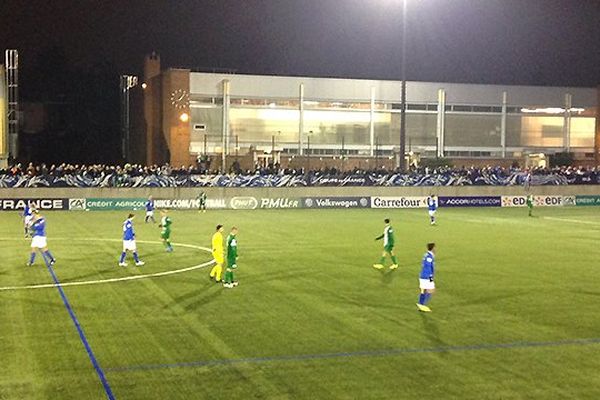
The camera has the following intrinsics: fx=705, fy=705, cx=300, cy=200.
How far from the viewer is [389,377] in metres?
11.7

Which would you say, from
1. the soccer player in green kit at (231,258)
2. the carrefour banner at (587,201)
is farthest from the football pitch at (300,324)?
the carrefour banner at (587,201)

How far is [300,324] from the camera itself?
15.6 m

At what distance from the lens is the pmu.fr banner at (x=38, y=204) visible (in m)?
48.4

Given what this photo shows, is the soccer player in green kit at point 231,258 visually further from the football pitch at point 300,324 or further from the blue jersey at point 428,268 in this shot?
the blue jersey at point 428,268

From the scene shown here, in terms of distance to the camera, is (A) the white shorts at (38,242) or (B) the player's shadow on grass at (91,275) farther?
(A) the white shorts at (38,242)

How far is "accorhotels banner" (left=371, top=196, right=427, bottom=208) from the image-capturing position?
56.2 meters

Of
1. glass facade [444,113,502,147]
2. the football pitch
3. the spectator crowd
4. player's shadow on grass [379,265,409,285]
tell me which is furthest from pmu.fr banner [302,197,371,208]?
player's shadow on grass [379,265,409,285]

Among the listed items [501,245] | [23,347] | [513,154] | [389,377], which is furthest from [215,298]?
[513,154]

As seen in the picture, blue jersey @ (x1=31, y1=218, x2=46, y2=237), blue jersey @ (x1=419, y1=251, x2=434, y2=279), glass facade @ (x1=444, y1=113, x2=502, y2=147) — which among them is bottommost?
blue jersey @ (x1=419, y1=251, x2=434, y2=279)

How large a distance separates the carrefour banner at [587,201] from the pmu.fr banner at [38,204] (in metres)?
41.7

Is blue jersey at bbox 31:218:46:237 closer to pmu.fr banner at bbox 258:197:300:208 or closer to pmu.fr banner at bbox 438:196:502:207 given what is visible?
pmu.fr banner at bbox 258:197:300:208

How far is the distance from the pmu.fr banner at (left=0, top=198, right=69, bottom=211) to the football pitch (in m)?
19.1

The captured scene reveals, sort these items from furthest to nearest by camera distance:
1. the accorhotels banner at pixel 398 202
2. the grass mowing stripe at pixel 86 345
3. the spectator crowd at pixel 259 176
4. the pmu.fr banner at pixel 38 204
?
the accorhotels banner at pixel 398 202
the spectator crowd at pixel 259 176
the pmu.fr banner at pixel 38 204
the grass mowing stripe at pixel 86 345

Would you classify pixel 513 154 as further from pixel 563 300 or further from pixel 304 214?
Answer: pixel 563 300
